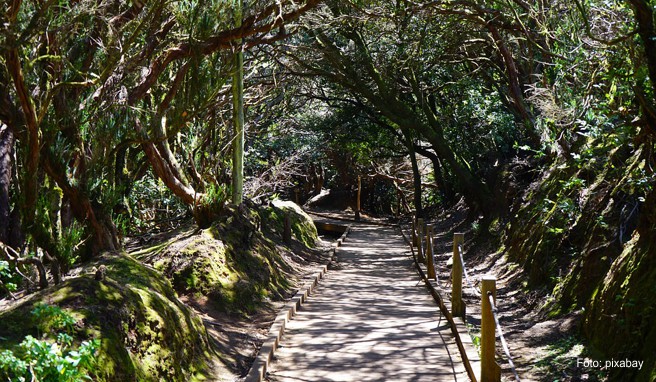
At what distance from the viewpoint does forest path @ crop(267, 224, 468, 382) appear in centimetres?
748

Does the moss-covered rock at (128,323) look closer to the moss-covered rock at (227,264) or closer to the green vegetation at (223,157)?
the green vegetation at (223,157)

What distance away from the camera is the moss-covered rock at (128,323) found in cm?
506

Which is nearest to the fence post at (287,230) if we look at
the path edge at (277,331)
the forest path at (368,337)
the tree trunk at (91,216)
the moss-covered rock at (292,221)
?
the moss-covered rock at (292,221)

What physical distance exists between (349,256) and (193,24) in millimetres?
12243

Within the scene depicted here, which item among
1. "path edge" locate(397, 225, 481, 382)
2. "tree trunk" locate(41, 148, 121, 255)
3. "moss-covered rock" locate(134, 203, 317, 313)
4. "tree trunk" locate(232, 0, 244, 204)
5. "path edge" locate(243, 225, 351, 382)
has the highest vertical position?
"tree trunk" locate(232, 0, 244, 204)

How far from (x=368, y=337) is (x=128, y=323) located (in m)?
4.09

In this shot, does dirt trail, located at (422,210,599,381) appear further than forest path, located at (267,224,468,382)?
No

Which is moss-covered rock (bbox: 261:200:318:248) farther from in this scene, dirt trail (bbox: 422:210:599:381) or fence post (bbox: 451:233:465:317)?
fence post (bbox: 451:233:465:317)

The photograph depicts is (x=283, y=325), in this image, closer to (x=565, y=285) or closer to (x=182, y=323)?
(x=182, y=323)

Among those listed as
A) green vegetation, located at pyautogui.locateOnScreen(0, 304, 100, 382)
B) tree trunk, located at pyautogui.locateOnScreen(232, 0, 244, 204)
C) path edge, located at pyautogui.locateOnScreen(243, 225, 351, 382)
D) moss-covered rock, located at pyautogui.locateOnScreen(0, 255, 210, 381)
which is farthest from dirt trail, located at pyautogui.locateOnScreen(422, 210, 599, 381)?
tree trunk, located at pyautogui.locateOnScreen(232, 0, 244, 204)

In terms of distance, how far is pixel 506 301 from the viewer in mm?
10961

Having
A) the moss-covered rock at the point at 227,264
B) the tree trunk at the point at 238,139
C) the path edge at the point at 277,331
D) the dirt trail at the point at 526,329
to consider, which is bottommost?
the dirt trail at the point at 526,329

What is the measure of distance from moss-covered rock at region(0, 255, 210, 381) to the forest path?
1136mm

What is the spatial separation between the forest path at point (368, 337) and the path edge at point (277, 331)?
0.12 meters
